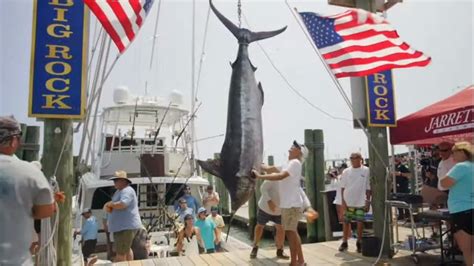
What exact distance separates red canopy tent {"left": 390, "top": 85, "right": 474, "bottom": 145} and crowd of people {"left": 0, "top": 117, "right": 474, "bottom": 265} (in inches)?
8.8

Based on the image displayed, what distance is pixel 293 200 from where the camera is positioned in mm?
3617

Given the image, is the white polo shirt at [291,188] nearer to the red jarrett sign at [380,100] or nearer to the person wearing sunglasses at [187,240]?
the red jarrett sign at [380,100]

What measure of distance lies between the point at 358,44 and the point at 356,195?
66.3 inches

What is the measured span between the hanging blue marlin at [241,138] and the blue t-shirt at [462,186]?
1.41 m

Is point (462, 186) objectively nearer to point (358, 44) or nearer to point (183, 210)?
point (358, 44)

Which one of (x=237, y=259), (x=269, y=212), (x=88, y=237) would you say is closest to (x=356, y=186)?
(x=269, y=212)

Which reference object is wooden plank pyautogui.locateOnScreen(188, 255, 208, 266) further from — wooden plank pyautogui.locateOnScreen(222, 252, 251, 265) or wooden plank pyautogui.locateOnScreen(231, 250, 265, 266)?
wooden plank pyautogui.locateOnScreen(231, 250, 265, 266)

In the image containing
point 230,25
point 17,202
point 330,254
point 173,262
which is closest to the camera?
point 17,202

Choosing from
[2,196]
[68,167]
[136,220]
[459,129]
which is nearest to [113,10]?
[68,167]

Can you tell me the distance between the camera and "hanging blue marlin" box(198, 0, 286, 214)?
303 cm

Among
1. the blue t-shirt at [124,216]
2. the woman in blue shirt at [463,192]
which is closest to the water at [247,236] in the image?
the blue t-shirt at [124,216]

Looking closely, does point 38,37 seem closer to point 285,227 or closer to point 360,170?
point 285,227

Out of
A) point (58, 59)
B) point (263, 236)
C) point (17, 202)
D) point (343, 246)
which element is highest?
point (58, 59)

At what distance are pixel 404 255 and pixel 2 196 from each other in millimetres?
3943
